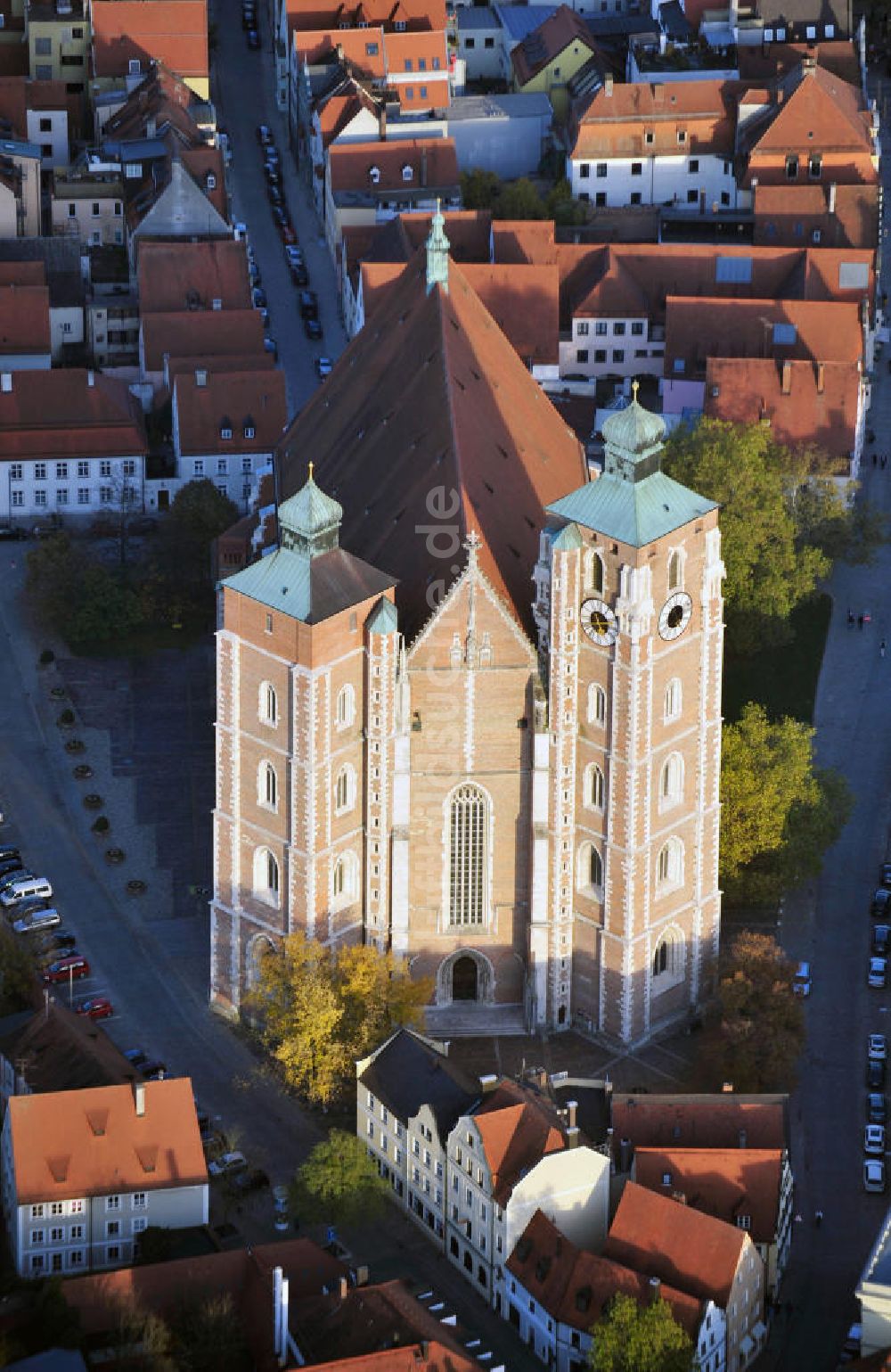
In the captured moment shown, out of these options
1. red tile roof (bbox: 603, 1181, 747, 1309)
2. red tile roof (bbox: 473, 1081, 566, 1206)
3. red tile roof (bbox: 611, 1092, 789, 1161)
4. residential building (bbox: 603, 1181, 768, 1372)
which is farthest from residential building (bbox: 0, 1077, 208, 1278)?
red tile roof (bbox: 611, 1092, 789, 1161)

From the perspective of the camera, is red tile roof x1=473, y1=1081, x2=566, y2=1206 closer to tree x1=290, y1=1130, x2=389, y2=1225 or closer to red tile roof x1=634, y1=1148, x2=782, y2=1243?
red tile roof x1=634, y1=1148, x2=782, y2=1243

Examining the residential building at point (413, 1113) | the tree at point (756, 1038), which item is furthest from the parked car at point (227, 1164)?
the tree at point (756, 1038)

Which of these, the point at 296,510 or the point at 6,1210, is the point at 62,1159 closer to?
the point at 6,1210

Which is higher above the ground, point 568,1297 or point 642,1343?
point 642,1343

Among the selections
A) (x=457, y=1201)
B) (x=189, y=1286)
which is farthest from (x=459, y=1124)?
(x=189, y=1286)

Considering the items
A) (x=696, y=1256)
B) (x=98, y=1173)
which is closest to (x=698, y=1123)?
(x=696, y=1256)

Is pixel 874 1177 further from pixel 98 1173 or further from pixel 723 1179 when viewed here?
pixel 98 1173
